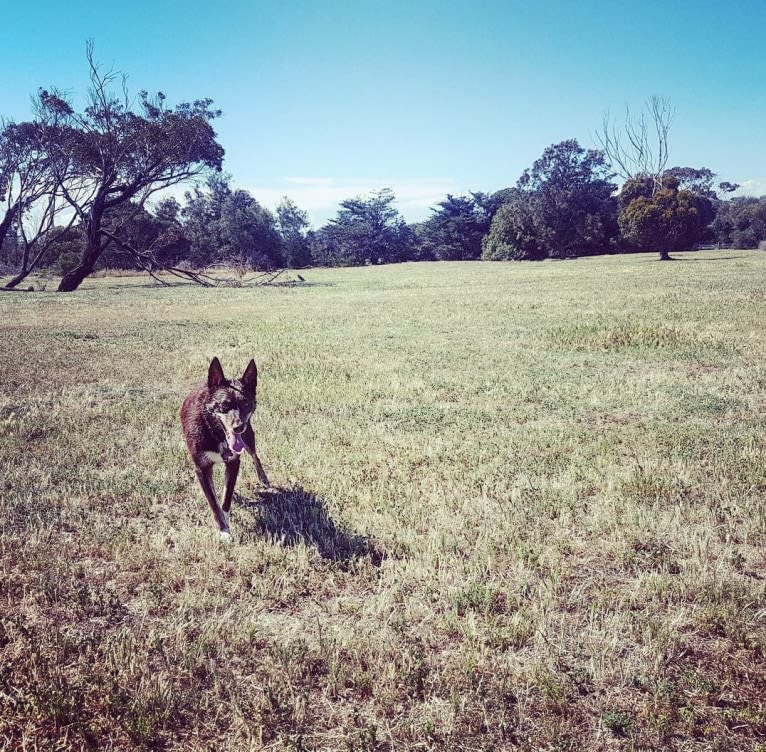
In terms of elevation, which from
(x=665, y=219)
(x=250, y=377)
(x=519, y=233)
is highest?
(x=519, y=233)

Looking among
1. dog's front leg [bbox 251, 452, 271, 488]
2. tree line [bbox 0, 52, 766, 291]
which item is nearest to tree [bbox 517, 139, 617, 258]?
tree line [bbox 0, 52, 766, 291]

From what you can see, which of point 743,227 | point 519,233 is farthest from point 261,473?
point 743,227

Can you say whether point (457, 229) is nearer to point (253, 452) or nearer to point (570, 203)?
point (570, 203)

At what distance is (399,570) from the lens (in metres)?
3.99

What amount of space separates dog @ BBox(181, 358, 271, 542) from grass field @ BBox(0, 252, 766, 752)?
19.9 inches

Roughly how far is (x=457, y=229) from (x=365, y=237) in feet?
42.8

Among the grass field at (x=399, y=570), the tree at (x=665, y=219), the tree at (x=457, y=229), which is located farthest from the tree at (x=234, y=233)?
the grass field at (x=399, y=570)

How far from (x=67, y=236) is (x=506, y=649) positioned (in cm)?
5900

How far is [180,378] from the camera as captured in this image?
33.5ft

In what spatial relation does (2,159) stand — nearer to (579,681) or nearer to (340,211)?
(579,681)

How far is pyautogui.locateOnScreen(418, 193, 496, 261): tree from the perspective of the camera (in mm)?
73688

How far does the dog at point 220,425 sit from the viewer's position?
4.00 meters

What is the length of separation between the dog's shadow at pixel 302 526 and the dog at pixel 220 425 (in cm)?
37

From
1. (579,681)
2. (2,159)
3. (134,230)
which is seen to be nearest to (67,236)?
(134,230)
